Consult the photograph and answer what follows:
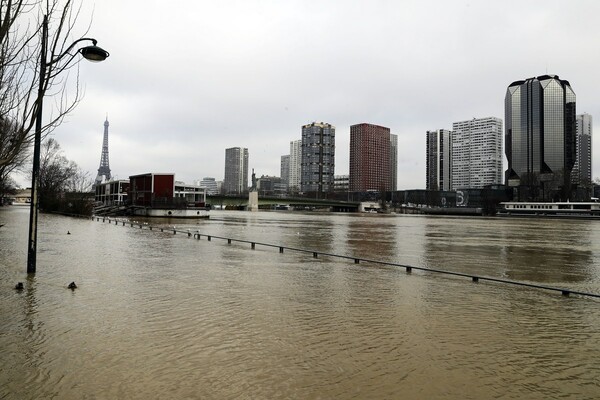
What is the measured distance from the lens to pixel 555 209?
122m

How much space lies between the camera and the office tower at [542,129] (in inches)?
6900

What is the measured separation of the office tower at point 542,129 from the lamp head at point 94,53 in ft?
614

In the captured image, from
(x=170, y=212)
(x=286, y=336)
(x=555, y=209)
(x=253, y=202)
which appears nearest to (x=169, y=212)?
(x=170, y=212)

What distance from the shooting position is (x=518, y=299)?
10719 mm

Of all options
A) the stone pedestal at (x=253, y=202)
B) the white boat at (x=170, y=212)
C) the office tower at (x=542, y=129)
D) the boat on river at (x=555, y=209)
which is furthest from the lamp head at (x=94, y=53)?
the office tower at (x=542, y=129)

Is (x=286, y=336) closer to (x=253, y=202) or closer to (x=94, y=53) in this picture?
(x=94, y=53)

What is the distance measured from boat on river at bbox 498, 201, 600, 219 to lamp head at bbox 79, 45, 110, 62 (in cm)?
13462

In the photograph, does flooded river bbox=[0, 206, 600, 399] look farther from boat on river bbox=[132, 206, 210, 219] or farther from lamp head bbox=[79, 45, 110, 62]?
boat on river bbox=[132, 206, 210, 219]

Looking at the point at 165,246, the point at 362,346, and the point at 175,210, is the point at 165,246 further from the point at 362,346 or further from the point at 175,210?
the point at 175,210

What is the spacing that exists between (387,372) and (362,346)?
41.1 inches

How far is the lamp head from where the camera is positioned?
10560 mm

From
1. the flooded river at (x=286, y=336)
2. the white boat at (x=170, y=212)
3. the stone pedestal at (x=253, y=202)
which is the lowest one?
the flooded river at (x=286, y=336)

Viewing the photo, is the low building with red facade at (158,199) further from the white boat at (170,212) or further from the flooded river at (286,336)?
the flooded river at (286,336)

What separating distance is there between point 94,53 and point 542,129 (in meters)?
201
